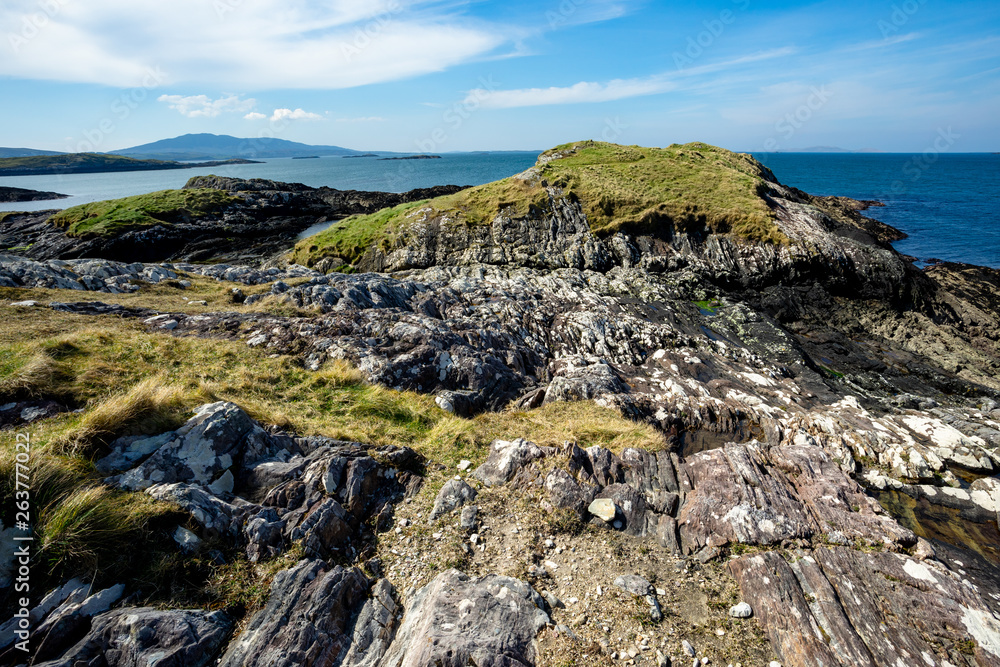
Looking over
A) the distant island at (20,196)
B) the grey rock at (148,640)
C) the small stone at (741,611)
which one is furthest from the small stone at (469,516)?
the distant island at (20,196)

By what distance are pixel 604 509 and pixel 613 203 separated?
35520 mm

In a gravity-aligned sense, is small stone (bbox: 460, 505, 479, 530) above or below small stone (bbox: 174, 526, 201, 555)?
below

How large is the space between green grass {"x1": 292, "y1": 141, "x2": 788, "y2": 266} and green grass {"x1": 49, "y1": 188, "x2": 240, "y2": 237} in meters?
31.3

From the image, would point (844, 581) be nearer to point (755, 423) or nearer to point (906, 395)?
point (755, 423)

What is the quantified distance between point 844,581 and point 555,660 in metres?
6.00

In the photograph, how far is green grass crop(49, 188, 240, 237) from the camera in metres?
54.6

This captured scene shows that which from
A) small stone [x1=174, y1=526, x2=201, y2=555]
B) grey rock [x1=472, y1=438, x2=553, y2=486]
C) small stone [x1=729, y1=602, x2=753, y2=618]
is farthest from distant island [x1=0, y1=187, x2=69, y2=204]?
small stone [x1=729, y1=602, x2=753, y2=618]

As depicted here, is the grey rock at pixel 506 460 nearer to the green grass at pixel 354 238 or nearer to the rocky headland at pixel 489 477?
the rocky headland at pixel 489 477

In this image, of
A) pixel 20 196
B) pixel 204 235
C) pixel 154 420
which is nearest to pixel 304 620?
pixel 154 420

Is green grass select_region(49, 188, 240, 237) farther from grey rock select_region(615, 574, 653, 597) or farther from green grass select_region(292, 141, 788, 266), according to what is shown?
grey rock select_region(615, 574, 653, 597)

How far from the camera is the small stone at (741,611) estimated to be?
7449 millimetres

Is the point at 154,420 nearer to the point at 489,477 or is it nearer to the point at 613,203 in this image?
the point at 489,477

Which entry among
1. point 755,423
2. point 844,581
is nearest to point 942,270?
point 755,423

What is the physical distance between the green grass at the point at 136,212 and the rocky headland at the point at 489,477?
38.7 meters
